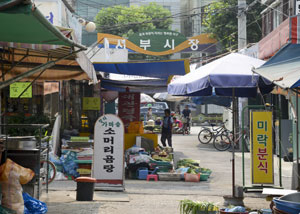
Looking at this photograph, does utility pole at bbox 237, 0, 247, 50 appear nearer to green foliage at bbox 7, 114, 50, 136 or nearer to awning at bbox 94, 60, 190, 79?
awning at bbox 94, 60, 190, 79

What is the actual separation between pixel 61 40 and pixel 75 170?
7400 mm

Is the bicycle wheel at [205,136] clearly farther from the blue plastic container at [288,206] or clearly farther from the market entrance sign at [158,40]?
the blue plastic container at [288,206]

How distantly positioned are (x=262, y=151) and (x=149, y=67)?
618 cm

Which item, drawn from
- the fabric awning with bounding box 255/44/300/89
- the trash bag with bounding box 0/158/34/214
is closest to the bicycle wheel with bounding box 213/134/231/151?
the fabric awning with bounding box 255/44/300/89

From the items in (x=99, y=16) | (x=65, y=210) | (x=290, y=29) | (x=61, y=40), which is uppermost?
(x=99, y=16)

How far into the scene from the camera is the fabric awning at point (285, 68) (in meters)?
7.21

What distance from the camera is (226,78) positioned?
10.6 metres

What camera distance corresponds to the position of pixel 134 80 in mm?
21578

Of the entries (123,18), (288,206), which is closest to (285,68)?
(288,206)

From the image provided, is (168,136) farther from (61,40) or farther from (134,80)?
(61,40)

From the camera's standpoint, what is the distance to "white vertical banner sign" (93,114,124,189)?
37.3 ft

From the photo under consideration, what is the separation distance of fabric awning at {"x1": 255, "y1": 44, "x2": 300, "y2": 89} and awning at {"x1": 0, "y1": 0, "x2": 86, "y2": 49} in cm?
302

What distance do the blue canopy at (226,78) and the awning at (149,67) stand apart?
13.3ft

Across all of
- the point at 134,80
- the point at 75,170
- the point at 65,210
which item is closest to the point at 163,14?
the point at 134,80
